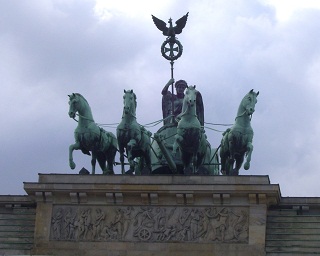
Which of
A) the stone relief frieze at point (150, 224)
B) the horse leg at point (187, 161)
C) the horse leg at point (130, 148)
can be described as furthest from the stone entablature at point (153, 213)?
the horse leg at point (130, 148)

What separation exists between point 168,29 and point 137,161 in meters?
6.55

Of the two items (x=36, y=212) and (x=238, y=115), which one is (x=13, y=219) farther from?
(x=238, y=115)

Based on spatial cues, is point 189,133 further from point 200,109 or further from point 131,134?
point 200,109

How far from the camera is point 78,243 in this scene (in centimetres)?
3875

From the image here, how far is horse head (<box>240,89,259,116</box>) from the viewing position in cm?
3947

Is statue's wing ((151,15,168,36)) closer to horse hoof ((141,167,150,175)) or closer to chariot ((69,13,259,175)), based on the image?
chariot ((69,13,259,175))

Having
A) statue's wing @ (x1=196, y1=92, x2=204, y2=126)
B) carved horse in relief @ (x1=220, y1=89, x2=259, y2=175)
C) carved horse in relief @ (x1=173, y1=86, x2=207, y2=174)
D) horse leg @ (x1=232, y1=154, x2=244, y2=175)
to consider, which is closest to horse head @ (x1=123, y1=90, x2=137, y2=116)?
carved horse in relief @ (x1=173, y1=86, x2=207, y2=174)

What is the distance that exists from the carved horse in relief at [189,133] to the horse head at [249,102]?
1.61 m

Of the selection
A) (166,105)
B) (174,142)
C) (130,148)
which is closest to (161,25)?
(166,105)

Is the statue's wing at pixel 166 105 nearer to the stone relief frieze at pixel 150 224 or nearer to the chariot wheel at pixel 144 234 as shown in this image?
the stone relief frieze at pixel 150 224

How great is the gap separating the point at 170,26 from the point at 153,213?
9.99 meters

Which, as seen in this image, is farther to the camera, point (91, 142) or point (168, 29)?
point (168, 29)

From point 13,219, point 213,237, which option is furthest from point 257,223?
point 13,219

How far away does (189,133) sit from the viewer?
130 feet
